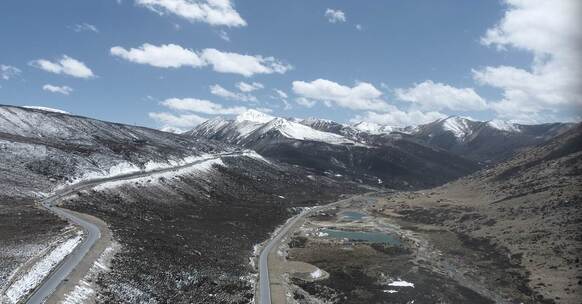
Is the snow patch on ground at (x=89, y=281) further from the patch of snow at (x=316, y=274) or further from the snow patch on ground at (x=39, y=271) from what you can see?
the patch of snow at (x=316, y=274)

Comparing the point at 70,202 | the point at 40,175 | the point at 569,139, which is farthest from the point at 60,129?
the point at 569,139

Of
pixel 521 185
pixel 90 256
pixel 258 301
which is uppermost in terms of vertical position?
pixel 521 185

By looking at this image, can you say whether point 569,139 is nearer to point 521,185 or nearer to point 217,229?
point 521,185

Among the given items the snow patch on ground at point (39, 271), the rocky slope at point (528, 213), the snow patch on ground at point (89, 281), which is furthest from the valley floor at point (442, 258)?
the snow patch on ground at point (39, 271)

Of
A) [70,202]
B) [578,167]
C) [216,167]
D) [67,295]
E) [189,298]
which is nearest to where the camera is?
[67,295]

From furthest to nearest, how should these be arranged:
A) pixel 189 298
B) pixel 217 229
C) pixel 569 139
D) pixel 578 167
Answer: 1. pixel 569 139
2. pixel 578 167
3. pixel 217 229
4. pixel 189 298

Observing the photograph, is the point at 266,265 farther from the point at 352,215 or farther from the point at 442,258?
the point at 352,215

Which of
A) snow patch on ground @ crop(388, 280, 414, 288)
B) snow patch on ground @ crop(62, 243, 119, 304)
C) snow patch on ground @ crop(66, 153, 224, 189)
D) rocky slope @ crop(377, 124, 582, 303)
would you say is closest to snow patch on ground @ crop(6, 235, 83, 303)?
snow patch on ground @ crop(62, 243, 119, 304)

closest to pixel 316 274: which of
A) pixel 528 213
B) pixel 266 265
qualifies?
pixel 266 265
